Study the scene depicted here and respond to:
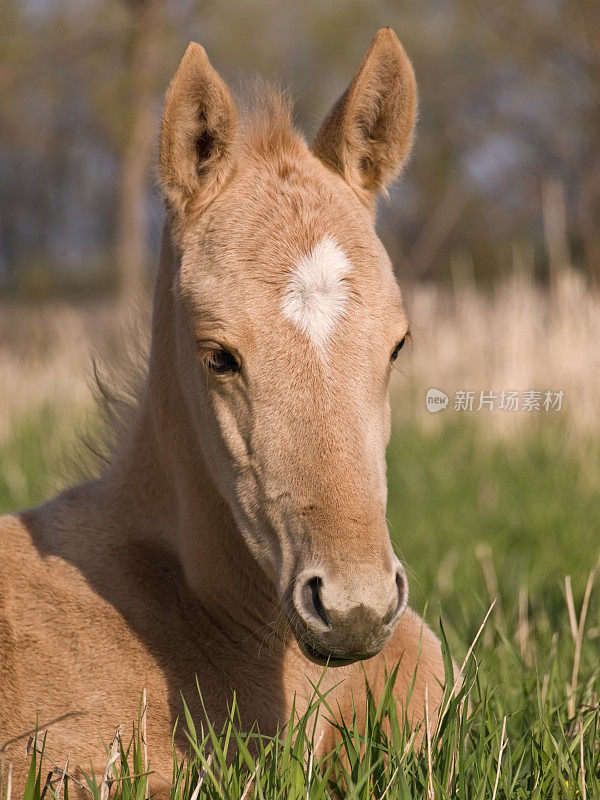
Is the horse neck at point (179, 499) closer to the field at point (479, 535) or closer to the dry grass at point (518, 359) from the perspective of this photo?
the field at point (479, 535)

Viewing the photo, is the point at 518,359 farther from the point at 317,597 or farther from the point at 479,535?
the point at 317,597

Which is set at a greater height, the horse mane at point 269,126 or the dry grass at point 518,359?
the dry grass at point 518,359

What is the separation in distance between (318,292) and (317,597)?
742mm

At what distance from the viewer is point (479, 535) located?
19.6 ft

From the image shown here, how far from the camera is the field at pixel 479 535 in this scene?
7.52 feet

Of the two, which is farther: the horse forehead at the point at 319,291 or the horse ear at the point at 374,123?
the horse ear at the point at 374,123

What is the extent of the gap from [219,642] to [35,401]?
296 inches

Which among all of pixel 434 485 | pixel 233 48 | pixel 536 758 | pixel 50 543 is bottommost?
pixel 536 758

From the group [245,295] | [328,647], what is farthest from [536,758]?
[245,295]

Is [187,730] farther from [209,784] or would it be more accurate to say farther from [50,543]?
[50,543]

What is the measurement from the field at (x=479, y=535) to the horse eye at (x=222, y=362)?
0.77 meters

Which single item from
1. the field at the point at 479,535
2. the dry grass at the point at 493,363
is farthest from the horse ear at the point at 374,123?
the dry grass at the point at 493,363

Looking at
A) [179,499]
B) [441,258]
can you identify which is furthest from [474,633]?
[441,258]

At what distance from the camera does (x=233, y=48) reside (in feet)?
98.8
